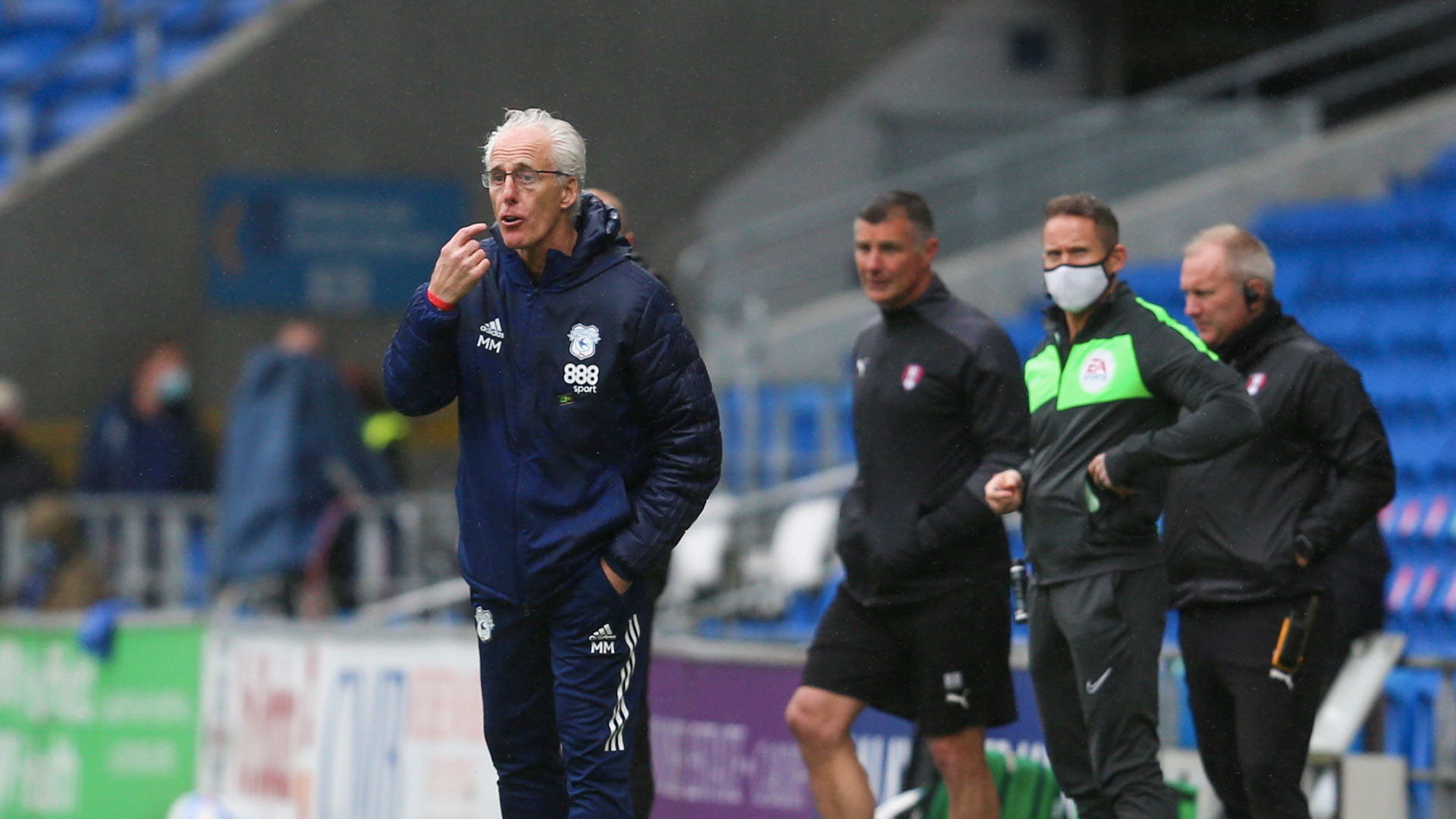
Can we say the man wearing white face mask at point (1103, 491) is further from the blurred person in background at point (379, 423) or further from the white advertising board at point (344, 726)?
the blurred person in background at point (379, 423)

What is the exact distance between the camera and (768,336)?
50.9 feet

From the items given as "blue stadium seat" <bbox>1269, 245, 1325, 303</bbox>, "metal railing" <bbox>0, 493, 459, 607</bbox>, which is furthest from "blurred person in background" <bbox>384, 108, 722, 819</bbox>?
"blue stadium seat" <bbox>1269, 245, 1325, 303</bbox>

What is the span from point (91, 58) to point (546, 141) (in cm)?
1457

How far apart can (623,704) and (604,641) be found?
0.19m

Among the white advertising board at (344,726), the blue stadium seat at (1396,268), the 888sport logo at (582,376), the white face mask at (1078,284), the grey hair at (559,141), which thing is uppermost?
the blue stadium seat at (1396,268)

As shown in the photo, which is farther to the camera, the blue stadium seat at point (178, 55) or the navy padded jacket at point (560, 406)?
the blue stadium seat at point (178, 55)

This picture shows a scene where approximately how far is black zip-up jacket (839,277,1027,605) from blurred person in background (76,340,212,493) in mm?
8460

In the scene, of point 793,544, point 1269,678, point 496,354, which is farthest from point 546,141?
point 793,544

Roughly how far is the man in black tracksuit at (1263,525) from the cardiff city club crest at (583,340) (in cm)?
206

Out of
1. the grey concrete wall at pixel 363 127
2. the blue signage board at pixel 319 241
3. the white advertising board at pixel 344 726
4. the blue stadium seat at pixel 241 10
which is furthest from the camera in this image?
the blue stadium seat at pixel 241 10

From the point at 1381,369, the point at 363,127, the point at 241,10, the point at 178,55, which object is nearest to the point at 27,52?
the point at 178,55

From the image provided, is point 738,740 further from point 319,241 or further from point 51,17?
point 51,17

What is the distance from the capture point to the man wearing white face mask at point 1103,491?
19.3 ft

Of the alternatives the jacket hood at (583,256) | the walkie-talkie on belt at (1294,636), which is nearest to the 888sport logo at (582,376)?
the jacket hood at (583,256)
